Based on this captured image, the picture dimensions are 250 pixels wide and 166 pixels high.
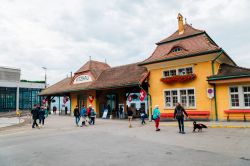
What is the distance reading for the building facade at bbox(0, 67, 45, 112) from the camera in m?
47.8

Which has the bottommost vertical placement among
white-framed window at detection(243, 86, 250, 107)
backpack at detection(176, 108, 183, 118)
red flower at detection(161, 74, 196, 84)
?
backpack at detection(176, 108, 183, 118)

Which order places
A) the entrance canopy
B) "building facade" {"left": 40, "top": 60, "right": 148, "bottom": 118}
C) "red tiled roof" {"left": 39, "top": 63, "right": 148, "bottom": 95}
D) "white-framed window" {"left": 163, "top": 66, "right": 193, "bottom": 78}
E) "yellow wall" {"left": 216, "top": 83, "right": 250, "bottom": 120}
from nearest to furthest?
"yellow wall" {"left": 216, "top": 83, "right": 250, "bottom": 120} < "white-framed window" {"left": 163, "top": 66, "right": 193, "bottom": 78} < "red tiled roof" {"left": 39, "top": 63, "right": 148, "bottom": 95} < the entrance canopy < "building facade" {"left": 40, "top": 60, "right": 148, "bottom": 118}

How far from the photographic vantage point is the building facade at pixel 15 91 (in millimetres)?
47750

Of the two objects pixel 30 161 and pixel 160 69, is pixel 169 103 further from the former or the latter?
pixel 30 161

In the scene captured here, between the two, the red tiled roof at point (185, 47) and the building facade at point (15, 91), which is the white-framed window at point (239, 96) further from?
the building facade at point (15, 91)

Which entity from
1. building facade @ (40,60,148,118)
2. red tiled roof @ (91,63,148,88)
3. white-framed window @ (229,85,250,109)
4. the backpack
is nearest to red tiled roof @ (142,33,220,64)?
red tiled roof @ (91,63,148,88)

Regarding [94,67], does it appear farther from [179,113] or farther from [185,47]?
[179,113]

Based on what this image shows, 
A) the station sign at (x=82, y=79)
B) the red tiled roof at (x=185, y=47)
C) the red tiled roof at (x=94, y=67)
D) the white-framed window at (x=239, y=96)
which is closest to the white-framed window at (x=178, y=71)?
the red tiled roof at (x=185, y=47)

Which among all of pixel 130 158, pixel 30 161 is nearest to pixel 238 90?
pixel 130 158

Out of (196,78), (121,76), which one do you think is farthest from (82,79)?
(196,78)

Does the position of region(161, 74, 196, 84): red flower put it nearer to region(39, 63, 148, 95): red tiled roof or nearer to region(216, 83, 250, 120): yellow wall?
region(216, 83, 250, 120): yellow wall

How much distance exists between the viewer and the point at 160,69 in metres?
21.4

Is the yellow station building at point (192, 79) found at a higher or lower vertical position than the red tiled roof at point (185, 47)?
lower

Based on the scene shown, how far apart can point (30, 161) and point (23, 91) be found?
50203 millimetres
